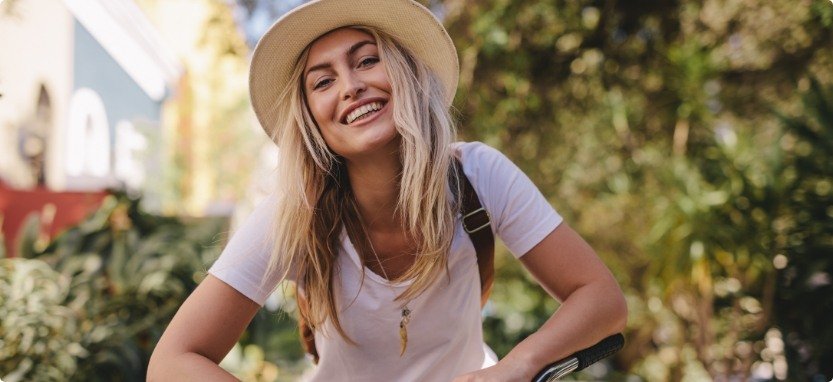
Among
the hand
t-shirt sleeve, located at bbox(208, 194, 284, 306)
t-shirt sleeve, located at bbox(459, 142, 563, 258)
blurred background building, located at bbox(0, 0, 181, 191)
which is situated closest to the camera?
the hand

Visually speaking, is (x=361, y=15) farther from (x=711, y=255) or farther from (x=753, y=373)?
(x=753, y=373)

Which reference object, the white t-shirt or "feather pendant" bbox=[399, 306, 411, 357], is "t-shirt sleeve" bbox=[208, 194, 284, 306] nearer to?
the white t-shirt

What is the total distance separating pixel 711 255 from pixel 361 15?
4818 millimetres

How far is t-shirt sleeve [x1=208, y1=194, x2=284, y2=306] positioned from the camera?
1680mm

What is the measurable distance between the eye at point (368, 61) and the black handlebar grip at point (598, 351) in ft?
2.67

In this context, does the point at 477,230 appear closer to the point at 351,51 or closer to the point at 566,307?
the point at 566,307

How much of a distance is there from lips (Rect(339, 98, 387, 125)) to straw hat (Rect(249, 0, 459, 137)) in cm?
22

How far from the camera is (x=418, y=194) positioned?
1.79m

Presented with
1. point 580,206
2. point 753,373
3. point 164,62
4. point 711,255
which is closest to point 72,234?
point 711,255

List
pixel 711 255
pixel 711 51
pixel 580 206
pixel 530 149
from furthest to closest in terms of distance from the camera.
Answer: pixel 580 206 < pixel 530 149 < pixel 711 51 < pixel 711 255

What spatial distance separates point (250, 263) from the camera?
1697mm

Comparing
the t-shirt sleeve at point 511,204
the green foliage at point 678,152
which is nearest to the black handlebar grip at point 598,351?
the t-shirt sleeve at point 511,204

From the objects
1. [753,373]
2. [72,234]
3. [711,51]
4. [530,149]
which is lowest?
[753,373]

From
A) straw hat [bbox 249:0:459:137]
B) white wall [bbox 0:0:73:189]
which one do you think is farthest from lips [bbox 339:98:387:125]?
white wall [bbox 0:0:73:189]
